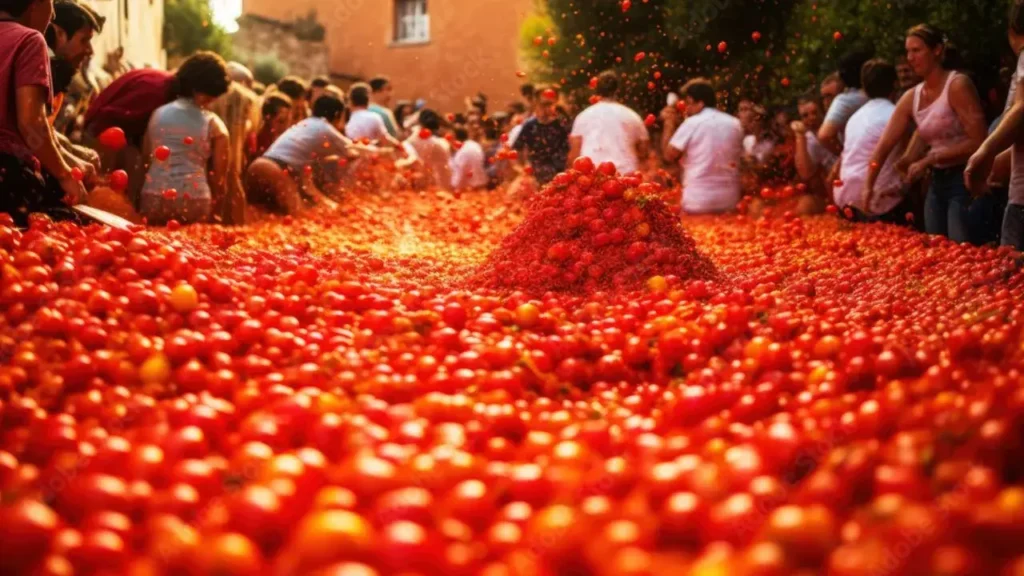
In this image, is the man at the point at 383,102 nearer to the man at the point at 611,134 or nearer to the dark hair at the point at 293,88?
the dark hair at the point at 293,88

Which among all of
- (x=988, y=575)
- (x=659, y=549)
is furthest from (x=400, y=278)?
(x=988, y=575)

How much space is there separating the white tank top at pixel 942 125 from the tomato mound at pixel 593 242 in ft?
7.69

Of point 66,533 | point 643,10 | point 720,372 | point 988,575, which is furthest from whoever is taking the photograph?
point 643,10

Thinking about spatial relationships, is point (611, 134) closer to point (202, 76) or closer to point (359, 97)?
point (202, 76)

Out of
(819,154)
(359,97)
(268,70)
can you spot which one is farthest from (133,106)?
(268,70)

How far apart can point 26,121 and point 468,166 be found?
36.5 ft

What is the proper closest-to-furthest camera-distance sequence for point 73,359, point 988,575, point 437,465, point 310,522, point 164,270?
point 988,575
point 310,522
point 437,465
point 73,359
point 164,270

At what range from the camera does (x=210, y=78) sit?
8758 millimetres

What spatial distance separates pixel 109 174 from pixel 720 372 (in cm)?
723

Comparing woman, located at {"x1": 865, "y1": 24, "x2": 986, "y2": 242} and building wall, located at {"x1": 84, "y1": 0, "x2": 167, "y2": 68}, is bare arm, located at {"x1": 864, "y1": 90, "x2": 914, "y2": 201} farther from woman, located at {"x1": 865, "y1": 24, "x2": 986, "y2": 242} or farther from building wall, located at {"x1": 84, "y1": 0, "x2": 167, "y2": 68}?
building wall, located at {"x1": 84, "y1": 0, "x2": 167, "y2": 68}

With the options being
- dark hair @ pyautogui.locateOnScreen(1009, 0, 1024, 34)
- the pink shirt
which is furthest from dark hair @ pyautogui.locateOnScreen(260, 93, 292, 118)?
dark hair @ pyautogui.locateOnScreen(1009, 0, 1024, 34)

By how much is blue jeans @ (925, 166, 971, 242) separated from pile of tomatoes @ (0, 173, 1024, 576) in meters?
2.31

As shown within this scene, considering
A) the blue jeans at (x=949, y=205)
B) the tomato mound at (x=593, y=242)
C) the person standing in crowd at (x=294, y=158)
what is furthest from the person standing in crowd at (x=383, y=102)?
the blue jeans at (x=949, y=205)

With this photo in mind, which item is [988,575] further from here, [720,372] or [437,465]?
[720,372]
